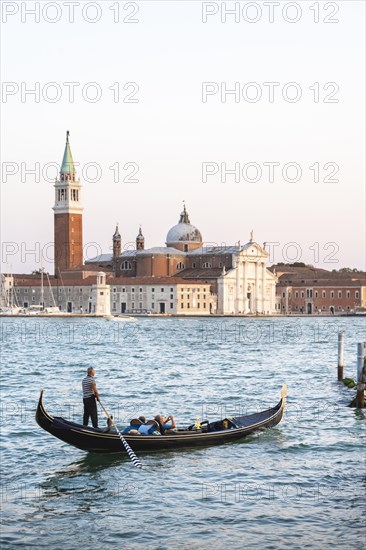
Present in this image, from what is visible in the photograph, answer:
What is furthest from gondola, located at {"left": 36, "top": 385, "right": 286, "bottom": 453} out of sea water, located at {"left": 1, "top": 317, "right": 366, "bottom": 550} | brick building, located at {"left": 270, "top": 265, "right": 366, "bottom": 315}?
brick building, located at {"left": 270, "top": 265, "right": 366, "bottom": 315}

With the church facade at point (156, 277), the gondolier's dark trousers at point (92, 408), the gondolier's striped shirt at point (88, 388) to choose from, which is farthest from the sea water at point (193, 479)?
the church facade at point (156, 277)

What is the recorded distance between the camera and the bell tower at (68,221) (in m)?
84.4

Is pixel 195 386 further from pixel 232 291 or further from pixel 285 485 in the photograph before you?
pixel 232 291

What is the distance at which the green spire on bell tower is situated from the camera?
3393 inches

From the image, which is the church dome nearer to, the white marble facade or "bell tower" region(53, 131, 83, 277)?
the white marble facade

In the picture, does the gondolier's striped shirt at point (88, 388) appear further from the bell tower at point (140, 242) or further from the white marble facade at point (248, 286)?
the bell tower at point (140, 242)

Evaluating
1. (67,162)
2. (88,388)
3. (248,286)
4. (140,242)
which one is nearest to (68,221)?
(67,162)

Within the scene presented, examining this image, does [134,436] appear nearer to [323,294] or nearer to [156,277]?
[156,277]

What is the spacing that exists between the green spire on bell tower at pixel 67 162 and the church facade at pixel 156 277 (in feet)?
0.28

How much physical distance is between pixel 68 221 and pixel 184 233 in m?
11.6

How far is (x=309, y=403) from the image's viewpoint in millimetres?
16453

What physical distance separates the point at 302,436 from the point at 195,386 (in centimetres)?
744

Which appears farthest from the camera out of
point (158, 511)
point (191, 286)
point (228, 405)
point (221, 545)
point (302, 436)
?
point (191, 286)

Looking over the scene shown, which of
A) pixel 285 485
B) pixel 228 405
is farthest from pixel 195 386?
pixel 285 485
